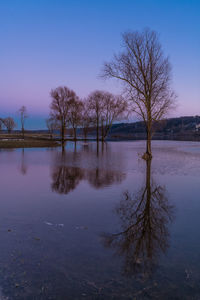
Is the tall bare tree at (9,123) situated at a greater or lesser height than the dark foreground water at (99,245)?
greater

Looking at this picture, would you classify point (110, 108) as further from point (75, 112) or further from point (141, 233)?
point (141, 233)

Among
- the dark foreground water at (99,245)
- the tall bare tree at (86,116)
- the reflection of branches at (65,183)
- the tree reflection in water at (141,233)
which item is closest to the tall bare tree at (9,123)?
the tall bare tree at (86,116)

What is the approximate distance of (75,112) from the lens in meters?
67.3

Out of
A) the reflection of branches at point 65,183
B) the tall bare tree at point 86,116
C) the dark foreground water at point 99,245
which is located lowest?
the dark foreground water at point 99,245

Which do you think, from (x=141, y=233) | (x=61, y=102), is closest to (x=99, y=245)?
(x=141, y=233)

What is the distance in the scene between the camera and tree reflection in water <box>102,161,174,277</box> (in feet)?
15.0

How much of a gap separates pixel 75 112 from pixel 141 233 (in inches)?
2488

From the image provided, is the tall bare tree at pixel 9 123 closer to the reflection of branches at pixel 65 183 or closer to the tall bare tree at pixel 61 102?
the tall bare tree at pixel 61 102

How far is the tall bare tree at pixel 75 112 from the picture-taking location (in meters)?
63.2

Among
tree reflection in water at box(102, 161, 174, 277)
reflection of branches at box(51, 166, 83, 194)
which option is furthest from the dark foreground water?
reflection of branches at box(51, 166, 83, 194)

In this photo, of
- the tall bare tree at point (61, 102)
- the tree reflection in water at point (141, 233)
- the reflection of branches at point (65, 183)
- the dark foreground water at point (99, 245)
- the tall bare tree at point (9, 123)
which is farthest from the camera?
the tall bare tree at point (9, 123)

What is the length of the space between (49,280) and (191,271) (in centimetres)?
245

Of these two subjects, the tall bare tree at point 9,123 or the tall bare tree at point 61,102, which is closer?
the tall bare tree at point 61,102

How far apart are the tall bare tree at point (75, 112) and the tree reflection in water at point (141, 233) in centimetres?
5496
